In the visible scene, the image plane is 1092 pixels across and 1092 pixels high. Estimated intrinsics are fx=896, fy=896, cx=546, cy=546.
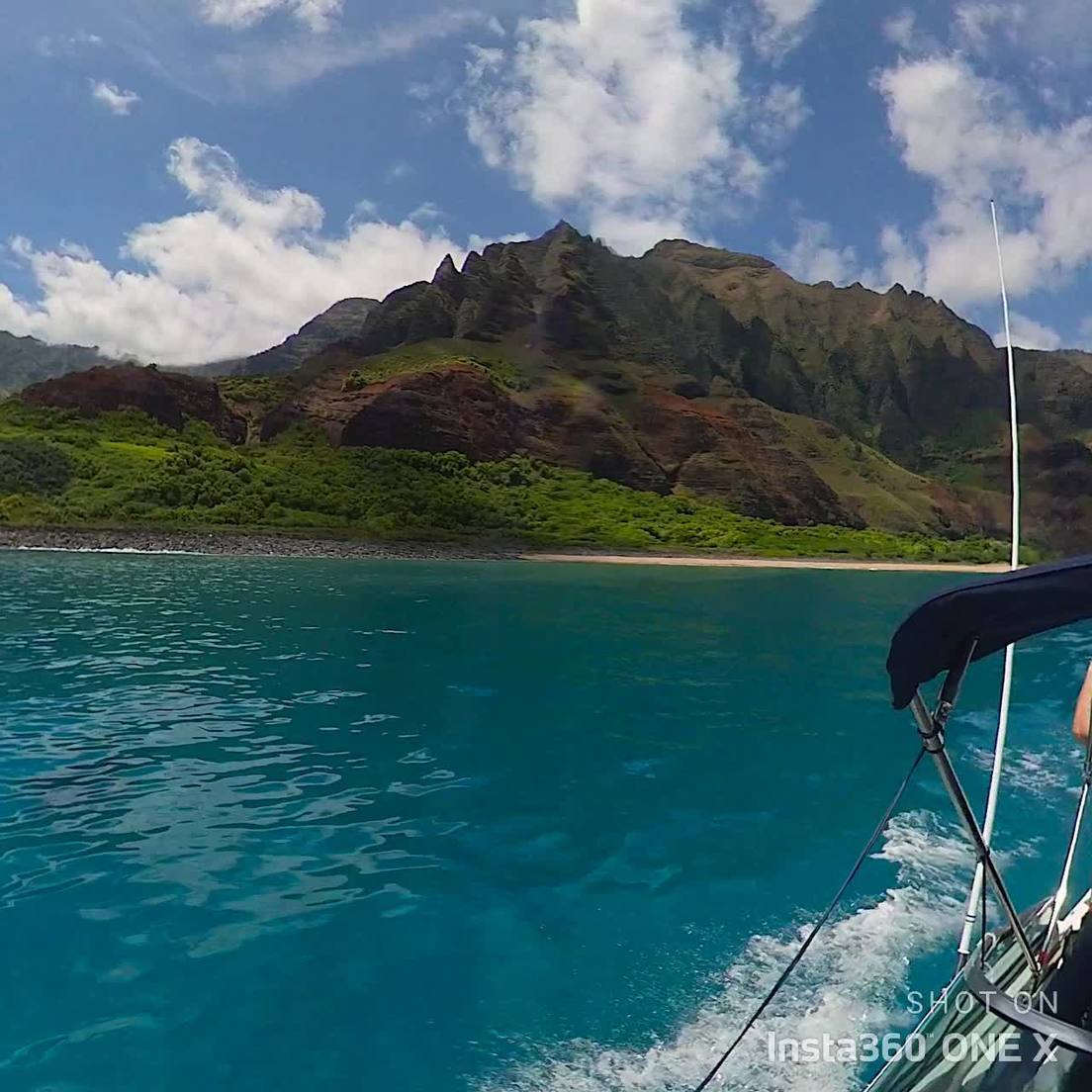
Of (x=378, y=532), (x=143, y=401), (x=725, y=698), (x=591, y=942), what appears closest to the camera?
(x=591, y=942)

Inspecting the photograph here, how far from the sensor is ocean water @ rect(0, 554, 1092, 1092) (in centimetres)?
876

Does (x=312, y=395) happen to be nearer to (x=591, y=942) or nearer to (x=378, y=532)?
(x=378, y=532)

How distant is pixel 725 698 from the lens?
27938 mm

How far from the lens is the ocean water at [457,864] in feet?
28.7

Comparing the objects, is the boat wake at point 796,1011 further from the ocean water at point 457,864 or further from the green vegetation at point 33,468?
the green vegetation at point 33,468

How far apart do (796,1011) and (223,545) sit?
319 feet

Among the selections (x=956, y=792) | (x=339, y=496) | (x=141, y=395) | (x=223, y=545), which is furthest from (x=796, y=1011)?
(x=141, y=395)

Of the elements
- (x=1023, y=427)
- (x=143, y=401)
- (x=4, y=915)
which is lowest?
(x=4, y=915)

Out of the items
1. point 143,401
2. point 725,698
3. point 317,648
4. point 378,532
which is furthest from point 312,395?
point 725,698

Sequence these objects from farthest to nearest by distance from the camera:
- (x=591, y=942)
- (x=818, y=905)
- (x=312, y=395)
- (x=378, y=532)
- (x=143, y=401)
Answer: (x=312, y=395) < (x=143, y=401) < (x=378, y=532) < (x=818, y=905) < (x=591, y=942)

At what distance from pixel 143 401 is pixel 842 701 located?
6303 inches

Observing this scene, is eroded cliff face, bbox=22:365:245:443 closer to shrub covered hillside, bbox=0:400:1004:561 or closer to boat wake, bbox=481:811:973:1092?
shrub covered hillside, bbox=0:400:1004:561

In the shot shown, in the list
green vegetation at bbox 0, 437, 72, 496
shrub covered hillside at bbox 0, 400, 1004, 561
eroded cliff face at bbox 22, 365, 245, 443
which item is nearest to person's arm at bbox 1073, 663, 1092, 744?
shrub covered hillside at bbox 0, 400, 1004, 561

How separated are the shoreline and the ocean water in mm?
66630
